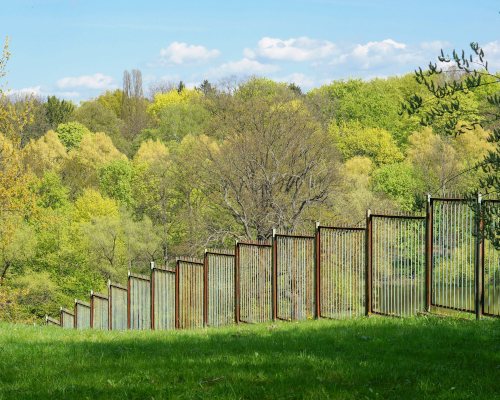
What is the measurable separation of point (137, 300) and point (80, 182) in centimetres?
6009

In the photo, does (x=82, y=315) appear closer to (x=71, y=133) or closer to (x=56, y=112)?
(x=71, y=133)

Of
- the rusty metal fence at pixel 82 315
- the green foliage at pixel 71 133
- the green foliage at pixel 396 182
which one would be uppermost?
the green foliage at pixel 71 133

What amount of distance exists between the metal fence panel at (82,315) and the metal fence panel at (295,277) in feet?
63.9

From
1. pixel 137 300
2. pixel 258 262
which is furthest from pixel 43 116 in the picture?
pixel 258 262

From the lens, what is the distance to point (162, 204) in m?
66.6

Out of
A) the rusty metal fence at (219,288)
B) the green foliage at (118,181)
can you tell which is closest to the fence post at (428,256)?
the rusty metal fence at (219,288)

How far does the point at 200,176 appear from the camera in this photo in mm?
51406

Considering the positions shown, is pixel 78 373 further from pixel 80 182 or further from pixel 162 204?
pixel 80 182

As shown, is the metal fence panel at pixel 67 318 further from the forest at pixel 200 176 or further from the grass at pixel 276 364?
the grass at pixel 276 364

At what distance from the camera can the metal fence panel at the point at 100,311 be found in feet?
110

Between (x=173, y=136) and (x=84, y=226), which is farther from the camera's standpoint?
(x=173, y=136)

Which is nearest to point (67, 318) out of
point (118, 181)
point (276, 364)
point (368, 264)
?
point (368, 264)

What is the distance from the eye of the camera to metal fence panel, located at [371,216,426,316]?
15.6 metres

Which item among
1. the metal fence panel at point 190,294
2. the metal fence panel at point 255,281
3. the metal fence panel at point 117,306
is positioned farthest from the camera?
the metal fence panel at point 117,306
